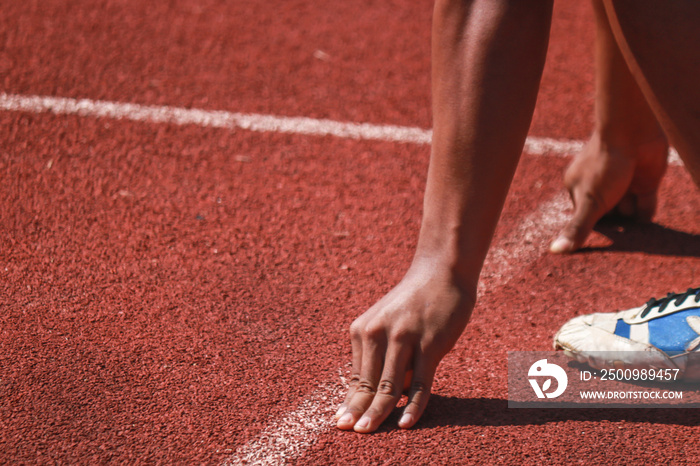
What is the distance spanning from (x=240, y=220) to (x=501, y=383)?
103cm

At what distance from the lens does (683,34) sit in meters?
1.47

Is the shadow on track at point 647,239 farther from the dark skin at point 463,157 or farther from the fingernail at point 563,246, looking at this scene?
the dark skin at point 463,157

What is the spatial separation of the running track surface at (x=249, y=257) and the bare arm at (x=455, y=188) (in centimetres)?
12

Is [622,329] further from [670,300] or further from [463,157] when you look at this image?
[463,157]

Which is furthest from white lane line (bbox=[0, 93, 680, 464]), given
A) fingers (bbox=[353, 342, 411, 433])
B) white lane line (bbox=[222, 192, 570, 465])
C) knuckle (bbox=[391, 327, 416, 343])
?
knuckle (bbox=[391, 327, 416, 343])

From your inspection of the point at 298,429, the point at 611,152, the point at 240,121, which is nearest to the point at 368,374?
the point at 298,429

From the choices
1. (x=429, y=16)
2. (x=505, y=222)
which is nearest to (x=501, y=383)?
(x=505, y=222)

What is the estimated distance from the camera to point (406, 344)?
151cm

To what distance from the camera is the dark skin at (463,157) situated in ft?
4.80

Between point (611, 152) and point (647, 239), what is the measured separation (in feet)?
1.15

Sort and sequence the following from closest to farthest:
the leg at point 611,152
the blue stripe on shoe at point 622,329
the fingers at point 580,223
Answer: the blue stripe on shoe at point 622,329 → the leg at point 611,152 → the fingers at point 580,223

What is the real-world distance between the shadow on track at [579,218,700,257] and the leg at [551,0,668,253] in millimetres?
127

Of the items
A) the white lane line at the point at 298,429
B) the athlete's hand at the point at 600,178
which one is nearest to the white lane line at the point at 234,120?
the athlete's hand at the point at 600,178

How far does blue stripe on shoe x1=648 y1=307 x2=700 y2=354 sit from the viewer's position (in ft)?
5.38
